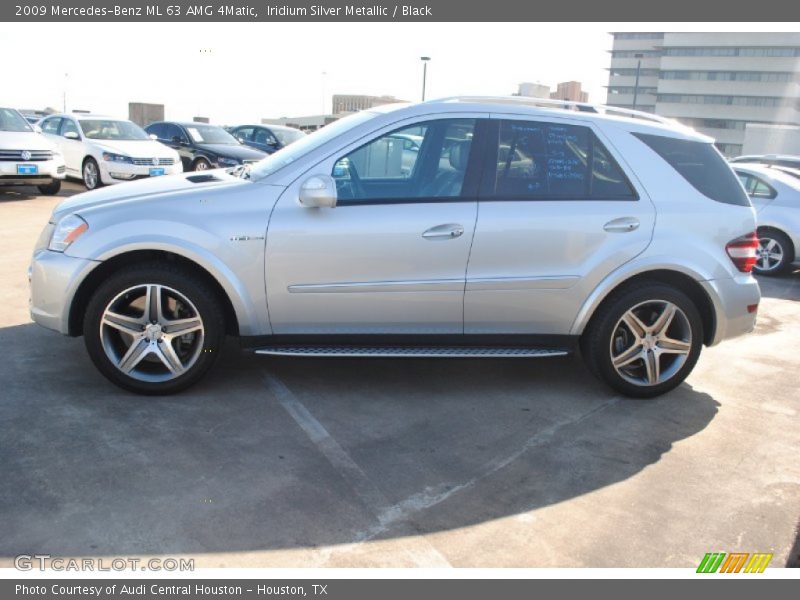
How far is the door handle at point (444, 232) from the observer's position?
444 centimetres

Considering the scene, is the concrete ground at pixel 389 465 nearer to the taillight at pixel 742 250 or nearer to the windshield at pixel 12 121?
the taillight at pixel 742 250

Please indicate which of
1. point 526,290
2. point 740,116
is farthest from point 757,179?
point 740,116

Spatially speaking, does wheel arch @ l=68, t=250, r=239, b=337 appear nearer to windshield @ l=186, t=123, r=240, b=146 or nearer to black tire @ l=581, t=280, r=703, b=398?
black tire @ l=581, t=280, r=703, b=398

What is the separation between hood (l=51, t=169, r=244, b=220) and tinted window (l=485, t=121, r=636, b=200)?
1.62m

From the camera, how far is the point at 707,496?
3.71 m

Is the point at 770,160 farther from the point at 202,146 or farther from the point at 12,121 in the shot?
the point at 12,121

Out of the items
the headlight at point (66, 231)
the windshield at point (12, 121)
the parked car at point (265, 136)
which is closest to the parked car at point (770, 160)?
the parked car at point (265, 136)

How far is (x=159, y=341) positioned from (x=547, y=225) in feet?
8.12

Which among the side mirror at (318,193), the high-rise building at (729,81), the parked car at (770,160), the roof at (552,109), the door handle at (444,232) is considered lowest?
the door handle at (444,232)

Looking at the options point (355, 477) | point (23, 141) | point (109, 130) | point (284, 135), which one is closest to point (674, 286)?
point (355, 477)

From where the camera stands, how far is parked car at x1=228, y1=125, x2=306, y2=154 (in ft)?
63.4

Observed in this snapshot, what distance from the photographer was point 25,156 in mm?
12930

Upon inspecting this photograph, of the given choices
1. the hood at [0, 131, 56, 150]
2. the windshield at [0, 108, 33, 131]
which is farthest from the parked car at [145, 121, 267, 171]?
the windshield at [0, 108, 33, 131]

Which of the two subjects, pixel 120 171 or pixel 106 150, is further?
pixel 106 150
